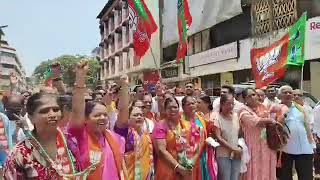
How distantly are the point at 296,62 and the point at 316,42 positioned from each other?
22.7 feet

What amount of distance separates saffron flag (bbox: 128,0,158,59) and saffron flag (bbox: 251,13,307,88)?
4580 mm

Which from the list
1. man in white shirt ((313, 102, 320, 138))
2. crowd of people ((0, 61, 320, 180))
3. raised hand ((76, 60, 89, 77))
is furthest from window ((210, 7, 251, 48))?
raised hand ((76, 60, 89, 77))

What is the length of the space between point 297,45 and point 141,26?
5.47 metres

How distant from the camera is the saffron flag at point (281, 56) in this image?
32.7 feet

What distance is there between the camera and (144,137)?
5250mm

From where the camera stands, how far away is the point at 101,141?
4129 millimetres

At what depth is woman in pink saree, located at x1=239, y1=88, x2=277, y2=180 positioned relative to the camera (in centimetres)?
685

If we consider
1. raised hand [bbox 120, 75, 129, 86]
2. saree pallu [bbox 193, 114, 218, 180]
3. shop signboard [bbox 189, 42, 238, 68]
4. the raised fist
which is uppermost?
shop signboard [bbox 189, 42, 238, 68]

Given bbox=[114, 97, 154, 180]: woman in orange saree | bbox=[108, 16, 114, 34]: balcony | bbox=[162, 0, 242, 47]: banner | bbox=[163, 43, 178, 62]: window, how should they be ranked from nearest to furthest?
1. bbox=[114, 97, 154, 180]: woman in orange saree
2. bbox=[162, 0, 242, 47]: banner
3. bbox=[163, 43, 178, 62]: window
4. bbox=[108, 16, 114, 34]: balcony

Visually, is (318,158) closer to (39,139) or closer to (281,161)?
(281,161)

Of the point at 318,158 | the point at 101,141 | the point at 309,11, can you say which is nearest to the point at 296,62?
the point at 318,158

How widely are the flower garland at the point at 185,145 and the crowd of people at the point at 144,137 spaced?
0.04ft

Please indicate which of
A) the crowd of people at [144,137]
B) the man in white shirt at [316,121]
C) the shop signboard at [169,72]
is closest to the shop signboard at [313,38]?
the crowd of people at [144,137]

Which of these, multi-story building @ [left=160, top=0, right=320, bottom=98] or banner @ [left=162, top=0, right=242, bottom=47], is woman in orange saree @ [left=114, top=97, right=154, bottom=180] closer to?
multi-story building @ [left=160, top=0, right=320, bottom=98]
